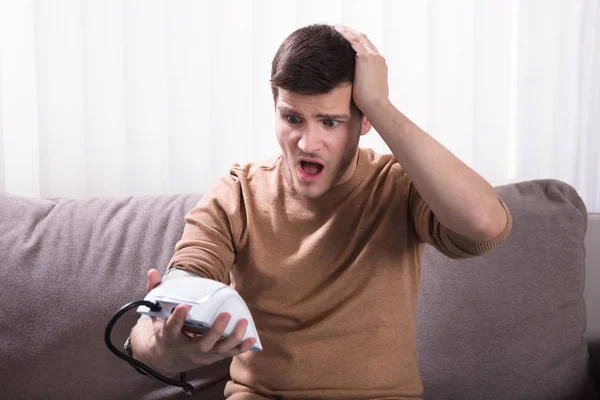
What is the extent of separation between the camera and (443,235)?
4.75ft

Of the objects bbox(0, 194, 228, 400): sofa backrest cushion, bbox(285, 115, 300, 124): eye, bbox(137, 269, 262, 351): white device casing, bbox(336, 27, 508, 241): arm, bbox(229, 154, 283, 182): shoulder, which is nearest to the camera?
bbox(137, 269, 262, 351): white device casing

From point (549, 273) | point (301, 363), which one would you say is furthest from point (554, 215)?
point (301, 363)

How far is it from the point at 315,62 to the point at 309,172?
0.66ft

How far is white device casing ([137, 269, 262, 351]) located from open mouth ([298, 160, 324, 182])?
316mm

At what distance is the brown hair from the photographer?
56.0 inches

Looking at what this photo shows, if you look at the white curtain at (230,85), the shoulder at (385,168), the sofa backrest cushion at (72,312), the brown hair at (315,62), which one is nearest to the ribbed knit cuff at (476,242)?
the shoulder at (385,168)

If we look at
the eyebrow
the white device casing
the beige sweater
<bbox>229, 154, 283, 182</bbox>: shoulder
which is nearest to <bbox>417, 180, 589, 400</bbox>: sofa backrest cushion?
the beige sweater

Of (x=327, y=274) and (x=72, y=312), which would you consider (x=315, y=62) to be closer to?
(x=327, y=274)

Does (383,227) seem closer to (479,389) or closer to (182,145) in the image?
(479,389)

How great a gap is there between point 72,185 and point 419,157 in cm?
132

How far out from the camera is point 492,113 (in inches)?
92.5

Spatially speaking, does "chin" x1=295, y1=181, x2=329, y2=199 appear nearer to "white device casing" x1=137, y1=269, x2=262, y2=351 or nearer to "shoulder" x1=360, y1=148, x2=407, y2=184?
"shoulder" x1=360, y1=148, x2=407, y2=184

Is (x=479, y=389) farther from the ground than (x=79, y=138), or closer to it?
closer to it

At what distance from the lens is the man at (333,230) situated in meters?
1.41
